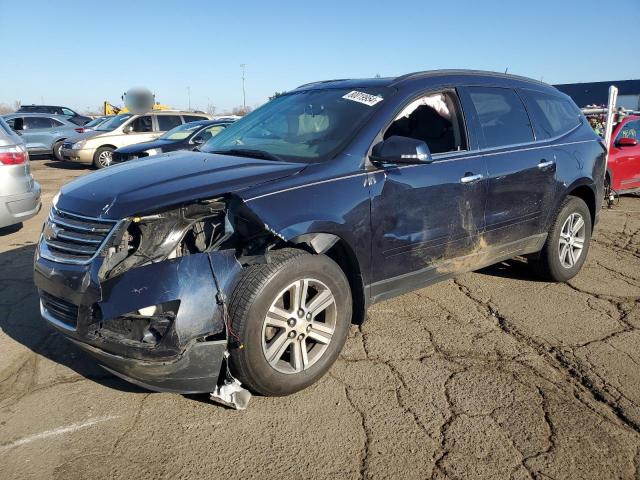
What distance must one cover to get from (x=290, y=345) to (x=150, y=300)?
0.87 m

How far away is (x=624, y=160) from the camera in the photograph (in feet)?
28.2

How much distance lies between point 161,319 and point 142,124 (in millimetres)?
13534

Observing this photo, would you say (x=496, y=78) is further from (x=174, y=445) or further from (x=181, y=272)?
(x=174, y=445)

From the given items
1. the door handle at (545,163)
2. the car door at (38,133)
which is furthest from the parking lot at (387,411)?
the car door at (38,133)

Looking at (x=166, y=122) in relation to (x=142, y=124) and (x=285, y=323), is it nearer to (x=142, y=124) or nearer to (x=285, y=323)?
(x=142, y=124)

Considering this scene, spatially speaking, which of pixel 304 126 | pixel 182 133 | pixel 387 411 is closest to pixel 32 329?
pixel 304 126

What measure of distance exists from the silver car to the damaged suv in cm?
315

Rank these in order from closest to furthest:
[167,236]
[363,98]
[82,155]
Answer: [167,236]
[363,98]
[82,155]

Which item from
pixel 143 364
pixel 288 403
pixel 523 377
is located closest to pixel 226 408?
pixel 288 403

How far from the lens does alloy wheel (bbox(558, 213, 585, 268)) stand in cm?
476

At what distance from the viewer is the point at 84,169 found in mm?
15414

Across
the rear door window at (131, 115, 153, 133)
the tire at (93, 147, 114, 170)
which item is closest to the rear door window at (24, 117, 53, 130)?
the tire at (93, 147, 114, 170)

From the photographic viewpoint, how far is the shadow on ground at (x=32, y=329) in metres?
3.20

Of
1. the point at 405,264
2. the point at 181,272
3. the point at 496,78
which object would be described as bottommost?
the point at 405,264
